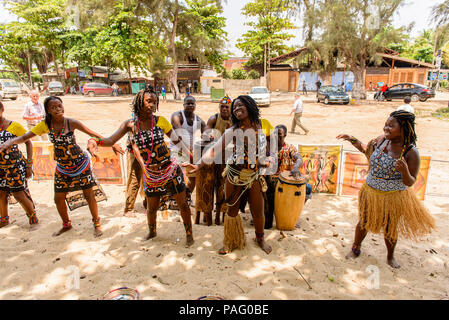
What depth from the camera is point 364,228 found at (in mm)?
3371

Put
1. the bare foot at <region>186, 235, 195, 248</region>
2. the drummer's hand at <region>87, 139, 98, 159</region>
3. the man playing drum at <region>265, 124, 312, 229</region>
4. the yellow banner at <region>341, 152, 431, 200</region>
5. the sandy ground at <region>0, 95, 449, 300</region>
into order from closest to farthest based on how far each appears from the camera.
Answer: the sandy ground at <region>0, 95, 449, 300</region> < the drummer's hand at <region>87, 139, 98, 159</region> < the bare foot at <region>186, 235, 195, 248</region> < the man playing drum at <region>265, 124, 312, 229</region> < the yellow banner at <region>341, 152, 431, 200</region>

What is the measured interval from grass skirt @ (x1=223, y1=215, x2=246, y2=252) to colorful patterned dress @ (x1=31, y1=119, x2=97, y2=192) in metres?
2.00

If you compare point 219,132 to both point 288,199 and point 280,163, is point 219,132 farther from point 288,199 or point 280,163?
point 288,199

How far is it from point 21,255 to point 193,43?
24196 mm

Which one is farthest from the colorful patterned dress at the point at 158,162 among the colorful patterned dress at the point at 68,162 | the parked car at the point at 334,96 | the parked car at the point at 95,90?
the parked car at the point at 95,90

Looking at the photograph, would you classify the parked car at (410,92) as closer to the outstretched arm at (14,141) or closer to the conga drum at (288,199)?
the conga drum at (288,199)

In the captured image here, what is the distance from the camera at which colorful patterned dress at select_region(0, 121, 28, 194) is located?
390 cm

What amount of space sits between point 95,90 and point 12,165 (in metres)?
30.4

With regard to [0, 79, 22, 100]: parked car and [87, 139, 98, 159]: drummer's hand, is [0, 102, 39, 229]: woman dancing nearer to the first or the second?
[87, 139, 98, 159]: drummer's hand

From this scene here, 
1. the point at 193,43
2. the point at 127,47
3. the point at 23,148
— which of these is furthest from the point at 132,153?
the point at 193,43

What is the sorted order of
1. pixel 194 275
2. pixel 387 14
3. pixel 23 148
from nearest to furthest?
pixel 194 275 → pixel 23 148 → pixel 387 14

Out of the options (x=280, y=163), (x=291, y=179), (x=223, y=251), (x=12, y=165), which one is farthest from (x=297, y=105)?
(x=12, y=165)

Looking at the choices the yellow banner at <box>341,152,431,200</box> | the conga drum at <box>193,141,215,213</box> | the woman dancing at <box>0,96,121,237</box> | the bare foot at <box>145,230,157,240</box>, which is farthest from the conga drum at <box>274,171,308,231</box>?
the woman dancing at <box>0,96,121,237</box>
